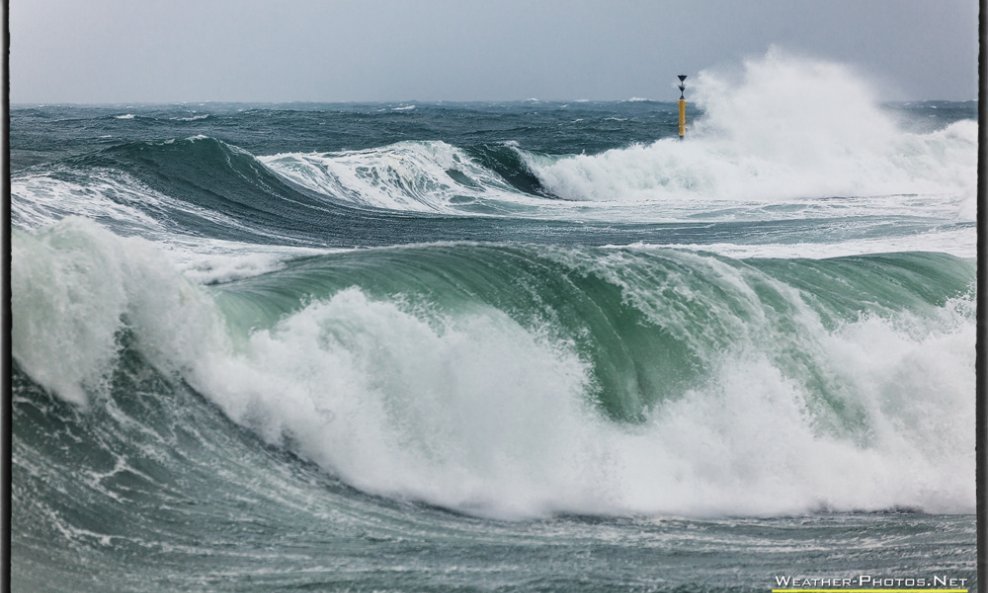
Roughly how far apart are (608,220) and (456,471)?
1767mm

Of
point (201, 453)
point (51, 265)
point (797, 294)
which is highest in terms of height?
point (51, 265)

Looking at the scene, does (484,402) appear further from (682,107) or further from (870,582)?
(682,107)

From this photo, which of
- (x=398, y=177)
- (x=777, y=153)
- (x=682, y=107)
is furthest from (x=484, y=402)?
(x=777, y=153)

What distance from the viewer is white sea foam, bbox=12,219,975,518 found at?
3.01 metres

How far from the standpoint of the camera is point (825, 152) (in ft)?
17.8

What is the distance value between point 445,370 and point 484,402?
17 cm

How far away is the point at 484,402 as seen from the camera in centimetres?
322

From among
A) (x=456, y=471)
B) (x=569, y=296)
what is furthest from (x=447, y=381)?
(x=569, y=296)

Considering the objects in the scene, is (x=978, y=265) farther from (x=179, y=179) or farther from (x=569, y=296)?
(x=179, y=179)

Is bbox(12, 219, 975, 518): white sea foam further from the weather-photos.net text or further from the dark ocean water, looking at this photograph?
the weather-photos.net text

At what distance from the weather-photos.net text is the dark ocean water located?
24mm

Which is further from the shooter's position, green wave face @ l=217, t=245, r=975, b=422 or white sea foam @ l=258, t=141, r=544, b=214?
white sea foam @ l=258, t=141, r=544, b=214

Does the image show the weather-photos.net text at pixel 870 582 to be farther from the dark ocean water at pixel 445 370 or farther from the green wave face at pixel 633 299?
the green wave face at pixel 633 299

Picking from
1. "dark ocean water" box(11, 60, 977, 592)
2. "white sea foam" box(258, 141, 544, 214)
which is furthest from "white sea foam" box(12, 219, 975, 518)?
"white sea foam" box(258, 141, 544, 214)
